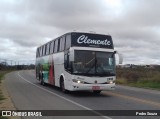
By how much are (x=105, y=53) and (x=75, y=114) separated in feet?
26.3

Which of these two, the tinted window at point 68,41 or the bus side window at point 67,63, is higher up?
the tinted window at point 68,41

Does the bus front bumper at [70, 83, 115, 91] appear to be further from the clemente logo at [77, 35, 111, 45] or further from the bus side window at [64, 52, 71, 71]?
the clemente logo at [77, 35, 111, 45]

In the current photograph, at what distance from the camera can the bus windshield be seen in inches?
789

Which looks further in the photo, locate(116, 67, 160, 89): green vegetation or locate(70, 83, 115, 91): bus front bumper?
locate(116, 67, 160, 89): green vegetation

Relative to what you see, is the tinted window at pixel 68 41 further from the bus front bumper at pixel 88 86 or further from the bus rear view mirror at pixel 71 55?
the bus front bumper at pixel 88 86

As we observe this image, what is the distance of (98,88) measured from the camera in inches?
788

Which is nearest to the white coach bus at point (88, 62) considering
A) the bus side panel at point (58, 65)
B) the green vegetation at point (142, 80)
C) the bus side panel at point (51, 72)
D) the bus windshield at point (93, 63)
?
the bus windshield at point (93, 63)

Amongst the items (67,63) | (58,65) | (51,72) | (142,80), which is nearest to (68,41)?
(67,63)

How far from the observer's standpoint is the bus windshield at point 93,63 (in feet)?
65.8

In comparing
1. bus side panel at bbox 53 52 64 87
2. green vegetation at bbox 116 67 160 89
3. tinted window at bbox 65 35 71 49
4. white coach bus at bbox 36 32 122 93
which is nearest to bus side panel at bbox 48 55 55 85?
bus side panel at bbox 53 52 64 87

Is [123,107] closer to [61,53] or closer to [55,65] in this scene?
[61,53]

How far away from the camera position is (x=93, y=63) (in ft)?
66.3

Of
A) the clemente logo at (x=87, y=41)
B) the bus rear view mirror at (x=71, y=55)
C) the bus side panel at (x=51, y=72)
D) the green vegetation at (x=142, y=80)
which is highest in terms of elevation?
the clemente logo at (x=87, y=41)

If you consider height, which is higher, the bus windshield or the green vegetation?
the bus windshield
